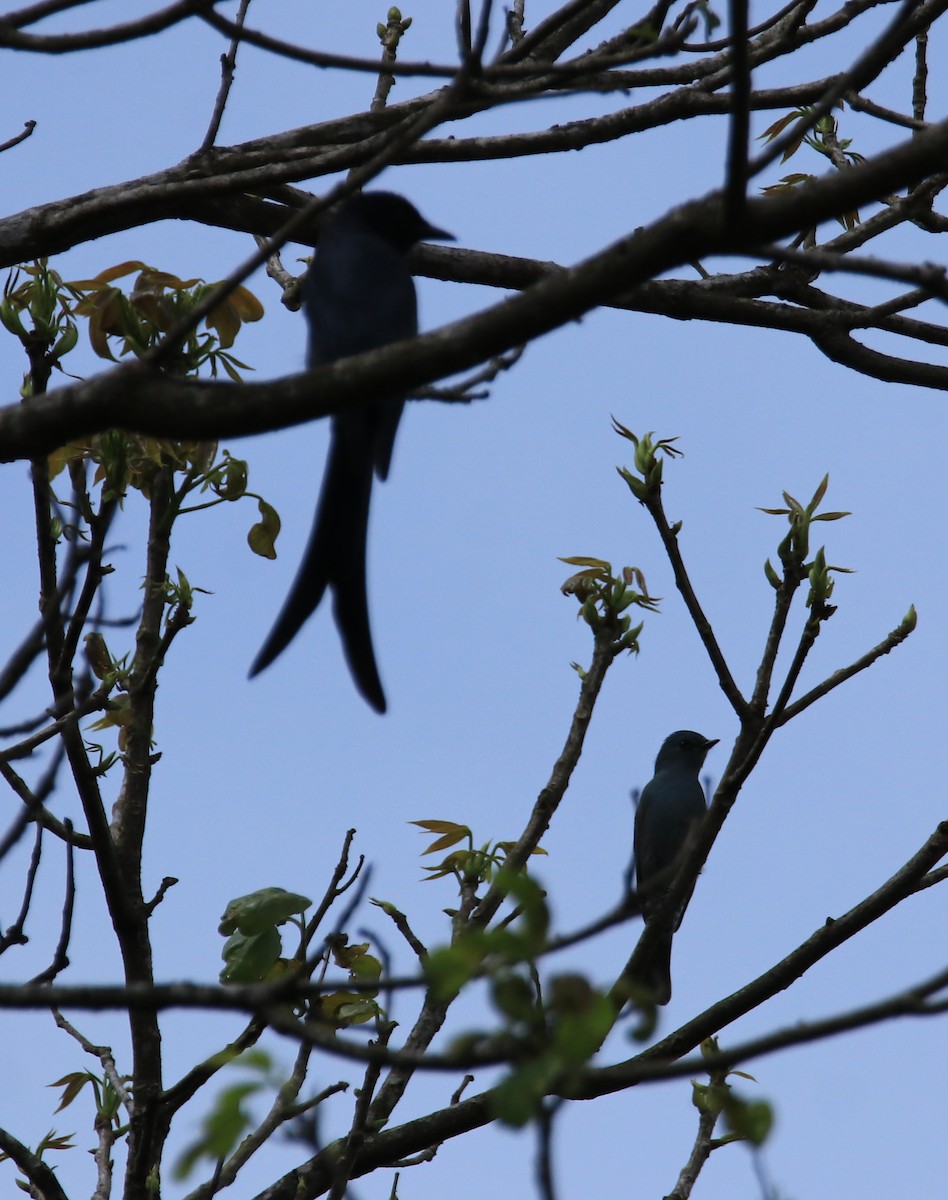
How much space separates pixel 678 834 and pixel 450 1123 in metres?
4.28

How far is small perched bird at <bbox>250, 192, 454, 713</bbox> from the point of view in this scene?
2.31 metres

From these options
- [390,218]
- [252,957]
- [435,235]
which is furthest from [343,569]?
[435,235]

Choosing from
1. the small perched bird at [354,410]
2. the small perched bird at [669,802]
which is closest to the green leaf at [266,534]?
the small perched bird at [354,410]

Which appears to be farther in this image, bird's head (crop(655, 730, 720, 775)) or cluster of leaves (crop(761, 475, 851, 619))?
bird's head (crop(655, 730, 720, 775))

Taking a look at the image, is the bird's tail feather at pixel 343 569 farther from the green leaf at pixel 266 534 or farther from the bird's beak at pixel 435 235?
the bird's beak at pixel 435 235

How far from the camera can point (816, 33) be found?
3.55 m

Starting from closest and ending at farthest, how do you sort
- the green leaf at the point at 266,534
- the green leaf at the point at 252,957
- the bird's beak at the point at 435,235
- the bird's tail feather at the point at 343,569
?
the bird's tail feather at the point at 343,569, the green leaf at the point at 252,957, the green leaf at the point at 266,534, the bird's beak at the point at 435,235

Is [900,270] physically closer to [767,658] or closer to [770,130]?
[767,658]

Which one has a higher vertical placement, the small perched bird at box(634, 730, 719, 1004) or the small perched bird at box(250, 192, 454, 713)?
the small perched bird at box(634, 730, 719, 1004)

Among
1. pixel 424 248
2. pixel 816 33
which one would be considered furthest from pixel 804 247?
pixel 424 248

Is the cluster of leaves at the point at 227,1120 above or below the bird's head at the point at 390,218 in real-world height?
below

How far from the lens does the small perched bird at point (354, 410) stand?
2312 mm

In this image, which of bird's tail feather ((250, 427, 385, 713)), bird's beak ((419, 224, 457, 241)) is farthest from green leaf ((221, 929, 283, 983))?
bird's beak ((419, 224, 457, 241))

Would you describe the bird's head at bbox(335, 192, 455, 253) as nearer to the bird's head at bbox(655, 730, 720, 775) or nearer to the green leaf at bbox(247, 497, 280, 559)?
the green leaf at bbox(247, 497, 280, 559)
